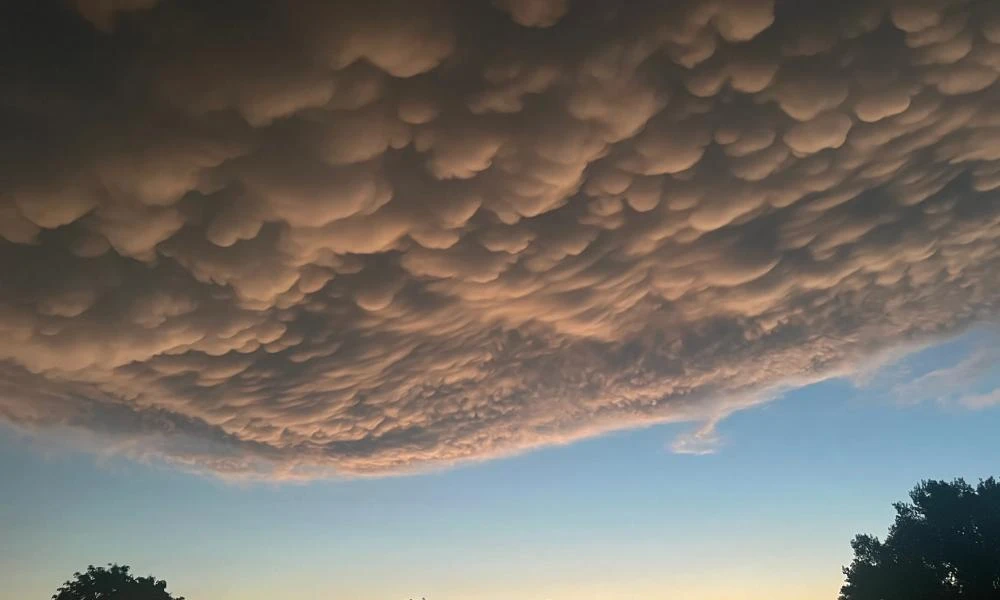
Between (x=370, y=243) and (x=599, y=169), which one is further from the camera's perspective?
(x=370, y=243)

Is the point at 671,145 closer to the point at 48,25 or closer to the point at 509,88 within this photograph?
the point at 509,88

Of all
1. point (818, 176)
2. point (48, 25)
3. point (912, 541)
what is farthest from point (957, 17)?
point (912, 541)

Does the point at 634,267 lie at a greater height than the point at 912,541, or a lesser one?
greater

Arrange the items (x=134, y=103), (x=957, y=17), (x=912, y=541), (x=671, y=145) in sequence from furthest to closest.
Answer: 1. (x=912, y=541)
2. (x=671, y=145)
3. (x=957, y=17)
4. (x=134, y=103)
